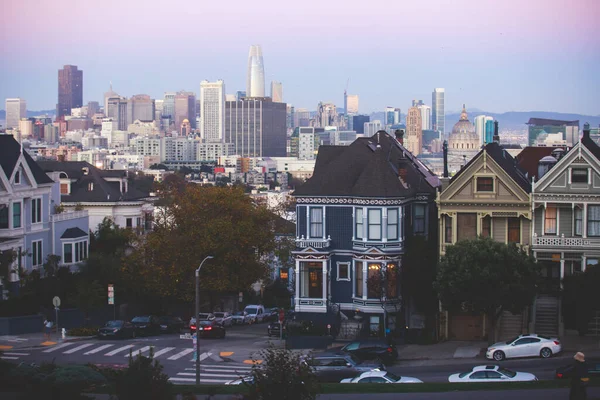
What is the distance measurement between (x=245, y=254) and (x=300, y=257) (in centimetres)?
1171

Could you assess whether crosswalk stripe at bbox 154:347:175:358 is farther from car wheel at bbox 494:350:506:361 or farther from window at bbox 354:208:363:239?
car wheel at bbox 494:350:506:361

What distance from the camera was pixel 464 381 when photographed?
35.5 metres

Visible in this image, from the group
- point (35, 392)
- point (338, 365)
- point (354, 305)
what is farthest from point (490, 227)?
point (35, 392)

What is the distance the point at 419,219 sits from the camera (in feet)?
173

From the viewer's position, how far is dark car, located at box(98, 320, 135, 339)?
51750 millimetres

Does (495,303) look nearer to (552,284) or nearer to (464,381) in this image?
(552,284)

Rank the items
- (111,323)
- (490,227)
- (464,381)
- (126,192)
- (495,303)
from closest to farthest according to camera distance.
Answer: (464,381), (495,303), (490,227), (111,323), (126,192)

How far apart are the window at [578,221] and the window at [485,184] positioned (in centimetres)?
398

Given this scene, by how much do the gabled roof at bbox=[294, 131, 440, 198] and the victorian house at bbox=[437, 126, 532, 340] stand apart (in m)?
2.97

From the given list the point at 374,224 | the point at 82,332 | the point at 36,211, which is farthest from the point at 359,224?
the point at 36,211

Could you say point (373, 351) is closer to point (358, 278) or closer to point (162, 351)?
point (358, 278)

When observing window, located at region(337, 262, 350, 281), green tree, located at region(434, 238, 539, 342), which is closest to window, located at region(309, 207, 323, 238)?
window, located at region(337, 262, 350, 281)

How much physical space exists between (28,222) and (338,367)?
28.6 meters

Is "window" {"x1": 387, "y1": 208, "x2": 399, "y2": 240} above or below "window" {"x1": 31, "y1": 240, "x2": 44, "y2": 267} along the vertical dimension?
above
